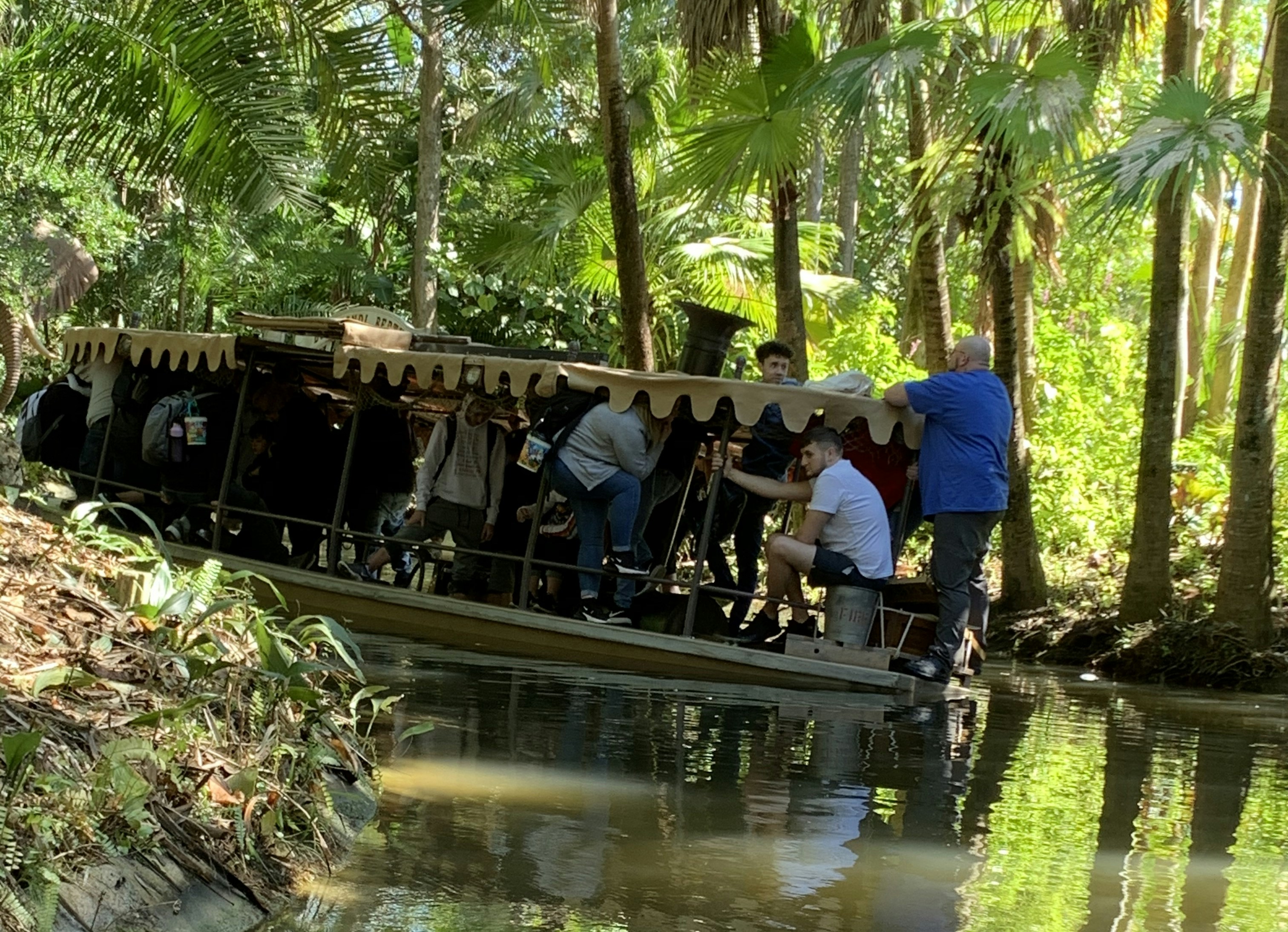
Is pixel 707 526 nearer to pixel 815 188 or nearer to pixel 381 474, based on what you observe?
pixel 381 474

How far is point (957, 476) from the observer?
1071 centimetres

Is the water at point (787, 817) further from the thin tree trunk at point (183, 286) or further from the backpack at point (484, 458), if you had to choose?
the thin tree trunk at point (183, 286)

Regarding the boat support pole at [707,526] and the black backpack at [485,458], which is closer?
the boat support pole at [707,526]

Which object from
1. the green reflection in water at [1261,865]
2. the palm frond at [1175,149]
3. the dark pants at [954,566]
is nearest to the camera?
the green reflection in water at [1261,865]

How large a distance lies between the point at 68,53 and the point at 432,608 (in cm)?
462

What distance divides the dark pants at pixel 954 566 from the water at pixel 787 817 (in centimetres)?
46

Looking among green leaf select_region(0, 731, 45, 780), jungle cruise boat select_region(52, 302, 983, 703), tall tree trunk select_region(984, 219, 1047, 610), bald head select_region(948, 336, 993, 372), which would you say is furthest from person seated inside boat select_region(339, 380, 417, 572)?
green leaf select_region(0, 731, 45, 780)

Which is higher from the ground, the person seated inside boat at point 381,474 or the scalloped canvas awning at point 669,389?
the scalloped canvas awning at point 669,389

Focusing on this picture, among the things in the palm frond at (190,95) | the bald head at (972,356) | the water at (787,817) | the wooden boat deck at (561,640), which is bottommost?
the water at (787,817)

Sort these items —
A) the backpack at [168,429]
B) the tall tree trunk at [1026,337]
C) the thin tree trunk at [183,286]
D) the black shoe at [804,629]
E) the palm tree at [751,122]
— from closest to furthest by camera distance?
the black shoe at [804,629], the backpack at [168,429], the palm tree at [751,122], the tall tree trunk at [1026,337], the thin tree trunk at [183,286]

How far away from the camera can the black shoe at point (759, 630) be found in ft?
37.7

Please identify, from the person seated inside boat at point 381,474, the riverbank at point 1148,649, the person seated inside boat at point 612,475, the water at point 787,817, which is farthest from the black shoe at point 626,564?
the riverbank at point 1148,649

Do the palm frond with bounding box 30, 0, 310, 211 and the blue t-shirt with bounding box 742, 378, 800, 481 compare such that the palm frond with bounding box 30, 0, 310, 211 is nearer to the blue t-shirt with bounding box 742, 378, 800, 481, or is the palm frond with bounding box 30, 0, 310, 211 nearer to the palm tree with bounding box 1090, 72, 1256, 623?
the blue t-shirt with bounding box 742, 378, 800, 481

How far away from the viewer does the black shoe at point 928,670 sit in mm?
10828
